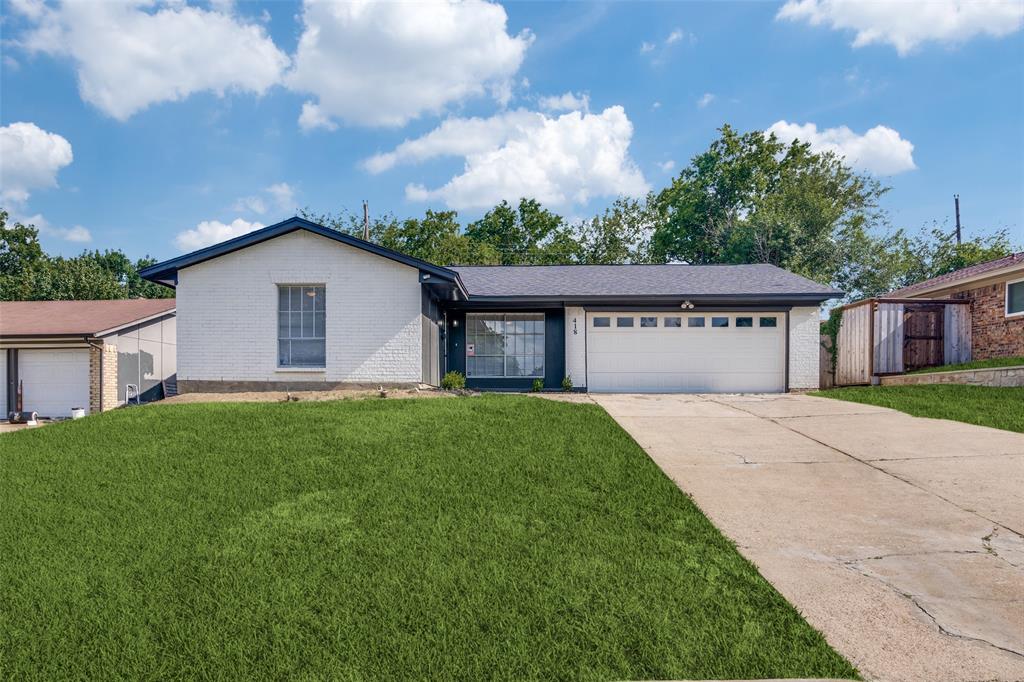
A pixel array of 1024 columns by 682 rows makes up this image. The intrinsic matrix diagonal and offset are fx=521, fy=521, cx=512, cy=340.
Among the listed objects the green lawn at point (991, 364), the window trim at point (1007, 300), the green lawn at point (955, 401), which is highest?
the window trim at point (1007, 300)

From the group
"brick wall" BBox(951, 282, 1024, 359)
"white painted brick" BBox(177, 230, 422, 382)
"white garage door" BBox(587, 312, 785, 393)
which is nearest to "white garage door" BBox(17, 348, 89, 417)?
"white painted brick" BBox(177, 230, 422, 382)

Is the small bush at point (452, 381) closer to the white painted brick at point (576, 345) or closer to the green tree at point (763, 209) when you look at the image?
the white painted brick at point (576, 345)

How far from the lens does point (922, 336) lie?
15.7 metres

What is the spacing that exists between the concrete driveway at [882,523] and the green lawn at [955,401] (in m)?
0.73

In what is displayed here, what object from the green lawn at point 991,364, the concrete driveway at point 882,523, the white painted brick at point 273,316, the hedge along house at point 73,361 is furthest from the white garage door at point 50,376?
the green lawn at point 991,364

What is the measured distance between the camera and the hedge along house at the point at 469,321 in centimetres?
1217

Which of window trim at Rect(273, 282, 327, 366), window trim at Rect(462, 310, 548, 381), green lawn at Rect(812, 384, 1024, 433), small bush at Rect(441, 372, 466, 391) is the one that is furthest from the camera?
window trim at Rect(462, 310, 548, 381)

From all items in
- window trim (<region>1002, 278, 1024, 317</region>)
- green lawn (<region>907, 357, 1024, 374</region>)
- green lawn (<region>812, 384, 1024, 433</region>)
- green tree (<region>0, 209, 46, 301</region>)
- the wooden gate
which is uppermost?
green tree (<region>0, 209, 46, 301</region>)

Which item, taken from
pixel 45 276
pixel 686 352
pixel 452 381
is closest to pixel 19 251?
pixel 45 276

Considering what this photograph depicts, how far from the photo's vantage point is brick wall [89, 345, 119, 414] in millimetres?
15719

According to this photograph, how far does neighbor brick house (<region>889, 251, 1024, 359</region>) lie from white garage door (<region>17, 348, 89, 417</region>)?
88.0ft

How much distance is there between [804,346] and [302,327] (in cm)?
1343

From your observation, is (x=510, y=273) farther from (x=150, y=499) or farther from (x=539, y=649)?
(x=539, y=649)

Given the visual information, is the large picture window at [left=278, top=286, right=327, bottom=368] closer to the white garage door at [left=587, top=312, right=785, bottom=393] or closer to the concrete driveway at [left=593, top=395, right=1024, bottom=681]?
the white garage door at [left=587, top=312, right=785, bottom=393]
